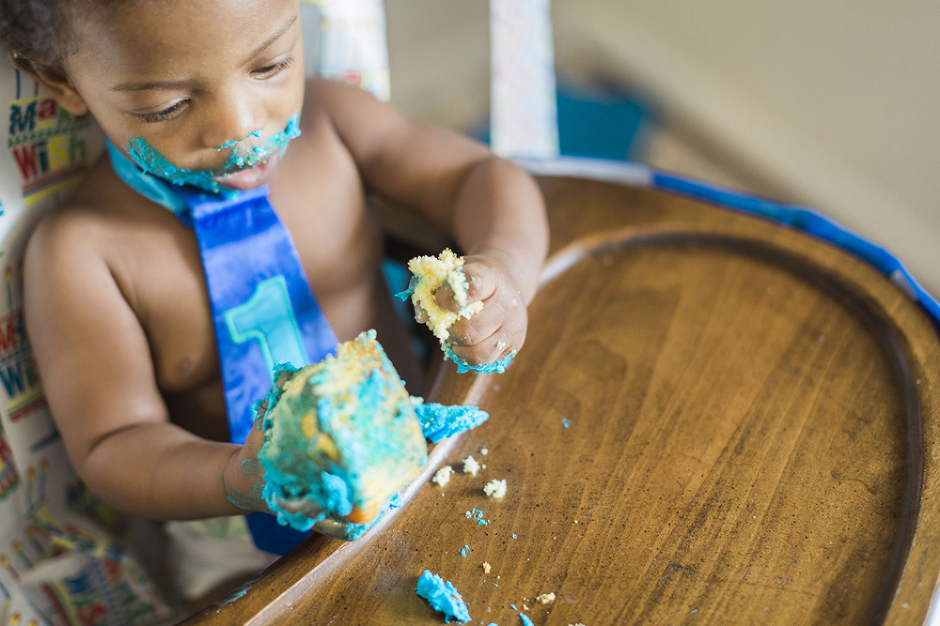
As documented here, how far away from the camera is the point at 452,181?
78 cm

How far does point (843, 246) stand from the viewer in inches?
29.8

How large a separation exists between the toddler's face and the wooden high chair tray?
0.89ft

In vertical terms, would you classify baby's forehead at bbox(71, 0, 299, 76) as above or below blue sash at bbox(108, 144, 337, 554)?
above

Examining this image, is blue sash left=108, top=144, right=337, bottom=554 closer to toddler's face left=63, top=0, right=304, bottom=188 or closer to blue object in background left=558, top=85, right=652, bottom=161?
toddler's face left=63, top=0, right=304, bottom=188

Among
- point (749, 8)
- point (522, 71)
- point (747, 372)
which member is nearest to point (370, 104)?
point (747, 372)

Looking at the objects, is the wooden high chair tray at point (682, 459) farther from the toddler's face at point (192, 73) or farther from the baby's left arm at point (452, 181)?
the toddler's face at point (192, 73)

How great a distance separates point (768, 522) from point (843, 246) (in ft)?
1.22

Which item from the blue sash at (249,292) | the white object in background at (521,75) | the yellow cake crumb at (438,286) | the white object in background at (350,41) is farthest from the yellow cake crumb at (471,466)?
the white object in background at (521,75)

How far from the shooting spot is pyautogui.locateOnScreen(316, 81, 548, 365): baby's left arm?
680 mm

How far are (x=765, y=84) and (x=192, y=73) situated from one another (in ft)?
5.24

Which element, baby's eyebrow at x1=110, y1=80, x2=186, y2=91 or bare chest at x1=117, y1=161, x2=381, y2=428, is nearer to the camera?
baby's eyebrow at x1=110, y1=80, x2=186, y2=91

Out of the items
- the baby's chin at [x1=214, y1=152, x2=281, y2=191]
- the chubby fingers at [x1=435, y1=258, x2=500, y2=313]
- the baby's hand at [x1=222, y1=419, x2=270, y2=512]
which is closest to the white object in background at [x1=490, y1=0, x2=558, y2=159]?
the baby's chin at [x1=214, y1=152, x2=281, y2=191]

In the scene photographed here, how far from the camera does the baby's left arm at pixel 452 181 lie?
680mm

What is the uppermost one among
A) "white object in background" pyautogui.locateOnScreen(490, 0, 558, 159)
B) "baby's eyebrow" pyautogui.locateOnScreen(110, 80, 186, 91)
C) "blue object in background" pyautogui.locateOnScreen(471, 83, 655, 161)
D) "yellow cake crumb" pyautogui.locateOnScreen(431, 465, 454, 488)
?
"blue object in background" pyautogui.locateOnScreen(471, 83, 655, 161)
